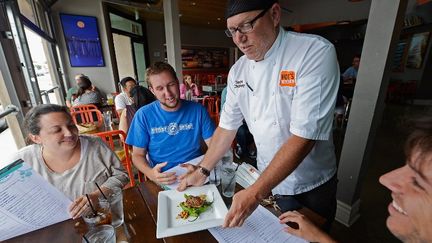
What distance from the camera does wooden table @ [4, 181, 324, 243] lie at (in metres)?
0.79


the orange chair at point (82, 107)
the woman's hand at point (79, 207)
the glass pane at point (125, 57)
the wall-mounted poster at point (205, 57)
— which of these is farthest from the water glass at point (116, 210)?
the wall-mounted poster at point (205, 57)

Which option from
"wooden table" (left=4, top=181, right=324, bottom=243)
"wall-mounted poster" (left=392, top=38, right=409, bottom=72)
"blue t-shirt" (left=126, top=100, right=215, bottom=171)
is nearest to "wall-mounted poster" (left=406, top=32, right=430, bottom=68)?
"wall-mounted poster" (left=392, top=38, right=409, bottom=72)

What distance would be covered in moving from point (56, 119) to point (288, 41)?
1.34 metres

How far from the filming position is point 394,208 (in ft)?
1.93

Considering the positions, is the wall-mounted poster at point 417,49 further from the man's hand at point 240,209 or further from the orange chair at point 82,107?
the orange chair at point 82,107

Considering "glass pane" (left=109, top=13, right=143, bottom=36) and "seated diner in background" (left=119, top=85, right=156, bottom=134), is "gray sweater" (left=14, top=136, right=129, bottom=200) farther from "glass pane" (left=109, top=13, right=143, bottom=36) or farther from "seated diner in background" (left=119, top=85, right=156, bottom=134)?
"glass pane" (left=109, top=13, right=143, bottom=36)

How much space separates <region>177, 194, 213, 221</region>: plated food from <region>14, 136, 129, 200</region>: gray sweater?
0.51 metres

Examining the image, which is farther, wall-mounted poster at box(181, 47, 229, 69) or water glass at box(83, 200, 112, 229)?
wall-mounted poster at box(181, 47, 229, 69)

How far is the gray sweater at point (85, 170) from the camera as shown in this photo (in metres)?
1.15

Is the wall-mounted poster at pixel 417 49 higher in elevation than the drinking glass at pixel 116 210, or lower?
higher

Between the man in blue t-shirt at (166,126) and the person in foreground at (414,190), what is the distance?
132cm

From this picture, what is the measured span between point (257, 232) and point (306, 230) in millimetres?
187

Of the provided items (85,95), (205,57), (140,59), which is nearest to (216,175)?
(85,95)

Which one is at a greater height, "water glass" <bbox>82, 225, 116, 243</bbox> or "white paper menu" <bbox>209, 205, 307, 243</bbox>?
"water glass" <bbox>82, 225, 116, 243</bbox>
